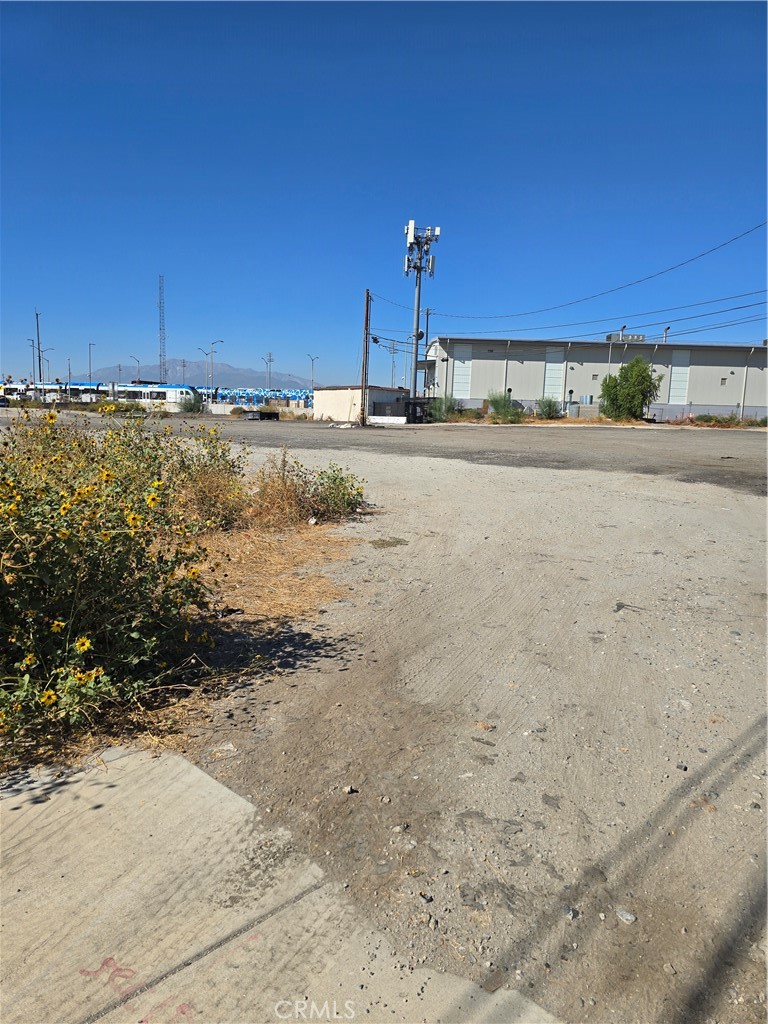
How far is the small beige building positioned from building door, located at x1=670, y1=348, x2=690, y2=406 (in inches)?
1118

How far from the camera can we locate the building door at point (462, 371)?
67375 mm

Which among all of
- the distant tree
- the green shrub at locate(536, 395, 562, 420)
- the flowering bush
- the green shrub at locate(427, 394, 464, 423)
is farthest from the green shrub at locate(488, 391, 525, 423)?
the flowering bush

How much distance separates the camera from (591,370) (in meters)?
68.0

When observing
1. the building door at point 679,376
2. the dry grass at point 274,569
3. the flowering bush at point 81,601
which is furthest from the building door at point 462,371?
the flowering bush at point 81,601

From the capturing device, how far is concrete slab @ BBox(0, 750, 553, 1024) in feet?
6.18

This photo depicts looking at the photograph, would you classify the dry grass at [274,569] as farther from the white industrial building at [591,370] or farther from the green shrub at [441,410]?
the white industrial building at [591,370]

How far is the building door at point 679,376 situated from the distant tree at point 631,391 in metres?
15.1

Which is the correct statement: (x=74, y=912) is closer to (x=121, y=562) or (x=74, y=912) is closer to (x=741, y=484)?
(x=121, y=562)

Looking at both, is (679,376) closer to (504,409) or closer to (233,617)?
(504,409)

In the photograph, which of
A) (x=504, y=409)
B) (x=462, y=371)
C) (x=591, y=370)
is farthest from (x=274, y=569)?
(x=591, y=370)

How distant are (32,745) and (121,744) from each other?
1.26ft

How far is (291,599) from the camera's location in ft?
17.6

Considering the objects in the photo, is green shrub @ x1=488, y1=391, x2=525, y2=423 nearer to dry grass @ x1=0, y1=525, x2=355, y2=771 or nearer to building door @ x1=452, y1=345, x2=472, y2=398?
building door @ x1=452, y1=345, x2=472, y2=398

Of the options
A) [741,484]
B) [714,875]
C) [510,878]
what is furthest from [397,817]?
[741,484]
